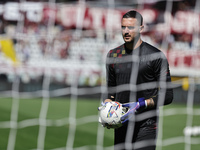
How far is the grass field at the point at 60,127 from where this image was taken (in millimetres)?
5613

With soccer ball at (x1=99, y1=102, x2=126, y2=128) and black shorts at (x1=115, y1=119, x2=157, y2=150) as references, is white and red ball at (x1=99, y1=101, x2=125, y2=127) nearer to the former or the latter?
soccer ball at (x1=99, y1=102, x2=126, y2=128)

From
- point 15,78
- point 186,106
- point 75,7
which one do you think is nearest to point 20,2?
point 75,7

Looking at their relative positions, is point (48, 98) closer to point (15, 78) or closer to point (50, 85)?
point (50, 85)

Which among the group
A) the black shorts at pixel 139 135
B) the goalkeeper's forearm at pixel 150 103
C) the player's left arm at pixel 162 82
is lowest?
the black shorts at pixel 139 135

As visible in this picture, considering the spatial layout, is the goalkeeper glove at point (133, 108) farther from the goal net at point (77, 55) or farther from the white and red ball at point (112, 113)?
the goal net at point (77, 55)

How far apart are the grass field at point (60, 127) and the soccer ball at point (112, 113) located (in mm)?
2251

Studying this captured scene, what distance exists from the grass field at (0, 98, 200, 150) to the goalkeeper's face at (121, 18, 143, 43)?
8.30ft

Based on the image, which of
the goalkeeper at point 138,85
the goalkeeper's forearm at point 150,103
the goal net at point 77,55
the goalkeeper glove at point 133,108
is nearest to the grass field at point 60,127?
the goal net at point 77,55

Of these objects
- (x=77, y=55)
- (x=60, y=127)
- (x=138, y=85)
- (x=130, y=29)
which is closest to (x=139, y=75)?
(x=138, y=85)

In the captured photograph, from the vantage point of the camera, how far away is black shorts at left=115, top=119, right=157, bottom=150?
325cm

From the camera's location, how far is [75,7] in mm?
13172

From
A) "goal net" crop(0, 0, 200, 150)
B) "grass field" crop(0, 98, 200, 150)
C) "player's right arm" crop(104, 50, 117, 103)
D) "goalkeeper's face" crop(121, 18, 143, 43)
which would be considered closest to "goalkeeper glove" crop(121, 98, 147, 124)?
"player's right arm" crop(104, 50, 117, 103)

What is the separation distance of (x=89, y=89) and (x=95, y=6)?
3.62 m

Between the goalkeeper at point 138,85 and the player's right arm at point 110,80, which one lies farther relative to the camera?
the player's right arm at point 110,80
